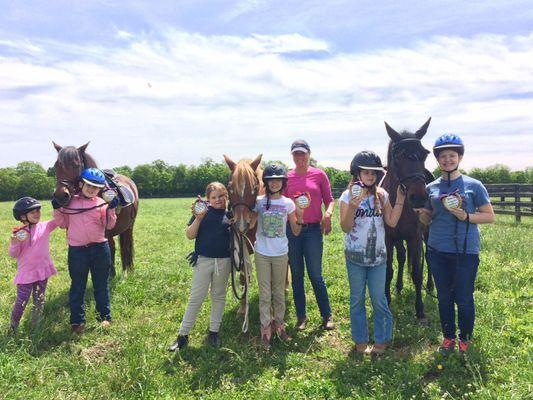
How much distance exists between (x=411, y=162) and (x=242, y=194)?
1994 millimetres

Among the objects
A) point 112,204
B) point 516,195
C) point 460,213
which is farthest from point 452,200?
point 516,195

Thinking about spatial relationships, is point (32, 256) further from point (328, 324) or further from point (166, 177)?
point (166, 177)

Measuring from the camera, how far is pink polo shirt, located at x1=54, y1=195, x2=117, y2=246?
4.45 meters

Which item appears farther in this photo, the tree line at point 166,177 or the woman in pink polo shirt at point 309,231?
the tree line at point 166,177

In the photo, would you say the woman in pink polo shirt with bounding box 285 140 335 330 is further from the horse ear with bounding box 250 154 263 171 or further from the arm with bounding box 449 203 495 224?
the arm with bounding box 449 203 495 224

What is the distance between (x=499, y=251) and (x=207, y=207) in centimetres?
642

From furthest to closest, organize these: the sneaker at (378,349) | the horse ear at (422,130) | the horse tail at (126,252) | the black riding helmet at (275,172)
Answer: the horse tail at (126,252) < the horse ear at (422,130) < the black riding helmet at (275,172) < the sneaker at (378,349)

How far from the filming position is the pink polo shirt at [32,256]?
14.3 feet

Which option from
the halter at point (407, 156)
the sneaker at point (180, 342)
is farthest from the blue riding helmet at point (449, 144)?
the sneaker at point (180, 342)

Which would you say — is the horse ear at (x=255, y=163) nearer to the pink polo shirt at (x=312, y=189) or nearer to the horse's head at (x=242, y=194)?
the horse's head at (x=242, y=194)

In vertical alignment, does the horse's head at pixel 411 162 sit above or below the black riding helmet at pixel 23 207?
above

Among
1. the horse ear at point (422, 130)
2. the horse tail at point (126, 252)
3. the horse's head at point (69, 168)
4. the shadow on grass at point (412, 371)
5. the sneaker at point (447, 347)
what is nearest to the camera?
the shadow on grass at point (412, 371)

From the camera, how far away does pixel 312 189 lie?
179 inches

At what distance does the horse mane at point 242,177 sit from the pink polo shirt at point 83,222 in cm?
192
